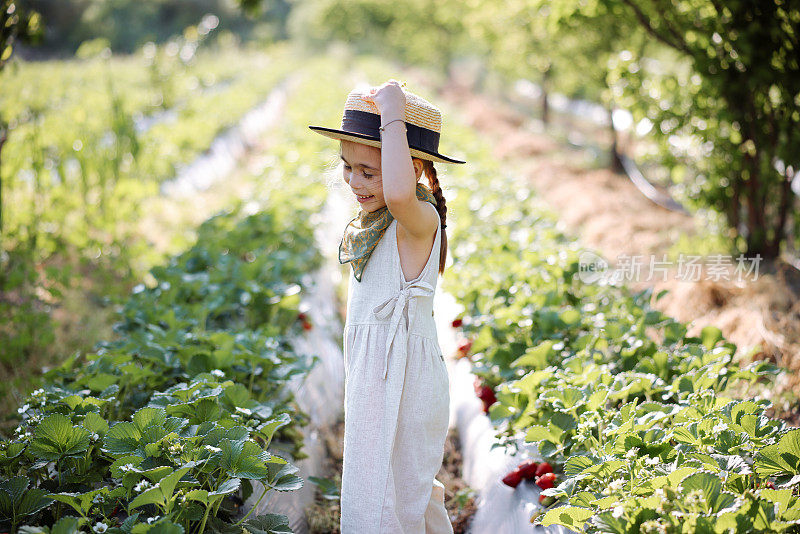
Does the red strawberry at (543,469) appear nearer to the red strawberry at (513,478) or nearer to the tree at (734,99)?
the red strawberry at (513,478)

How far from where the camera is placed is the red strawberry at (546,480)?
2047 mm

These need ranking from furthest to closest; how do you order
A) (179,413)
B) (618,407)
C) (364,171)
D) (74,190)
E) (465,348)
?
(74,190) < (465,348) < (618,407) < (179,413) < (364,171)

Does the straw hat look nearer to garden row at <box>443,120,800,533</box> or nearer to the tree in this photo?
garden row at <box>443,120,800,533</box>

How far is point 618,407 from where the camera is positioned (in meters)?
2.51

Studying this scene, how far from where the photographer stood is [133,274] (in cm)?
452

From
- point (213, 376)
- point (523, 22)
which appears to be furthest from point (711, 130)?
point (523, 22)

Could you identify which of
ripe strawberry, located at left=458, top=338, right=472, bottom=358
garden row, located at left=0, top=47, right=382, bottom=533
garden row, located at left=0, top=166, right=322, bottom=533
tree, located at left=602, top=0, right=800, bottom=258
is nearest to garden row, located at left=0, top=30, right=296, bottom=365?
garden row, located at left=0, top=166, right=322, bottom=533

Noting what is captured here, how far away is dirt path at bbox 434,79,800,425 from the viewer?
3354 mm

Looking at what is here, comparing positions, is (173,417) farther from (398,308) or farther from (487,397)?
(487,397)

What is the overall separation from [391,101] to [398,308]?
57cm

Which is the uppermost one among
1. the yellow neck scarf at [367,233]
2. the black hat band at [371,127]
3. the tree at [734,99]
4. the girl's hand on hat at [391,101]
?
the tree at [734,99]

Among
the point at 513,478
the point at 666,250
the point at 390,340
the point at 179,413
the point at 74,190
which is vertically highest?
the point at 74,190

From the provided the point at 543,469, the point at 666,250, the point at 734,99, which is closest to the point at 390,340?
the point at 543,469

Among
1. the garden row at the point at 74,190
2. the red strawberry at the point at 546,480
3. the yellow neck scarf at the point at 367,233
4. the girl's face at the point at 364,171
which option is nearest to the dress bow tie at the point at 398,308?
the yellow neck scarf at the point at 367,233
